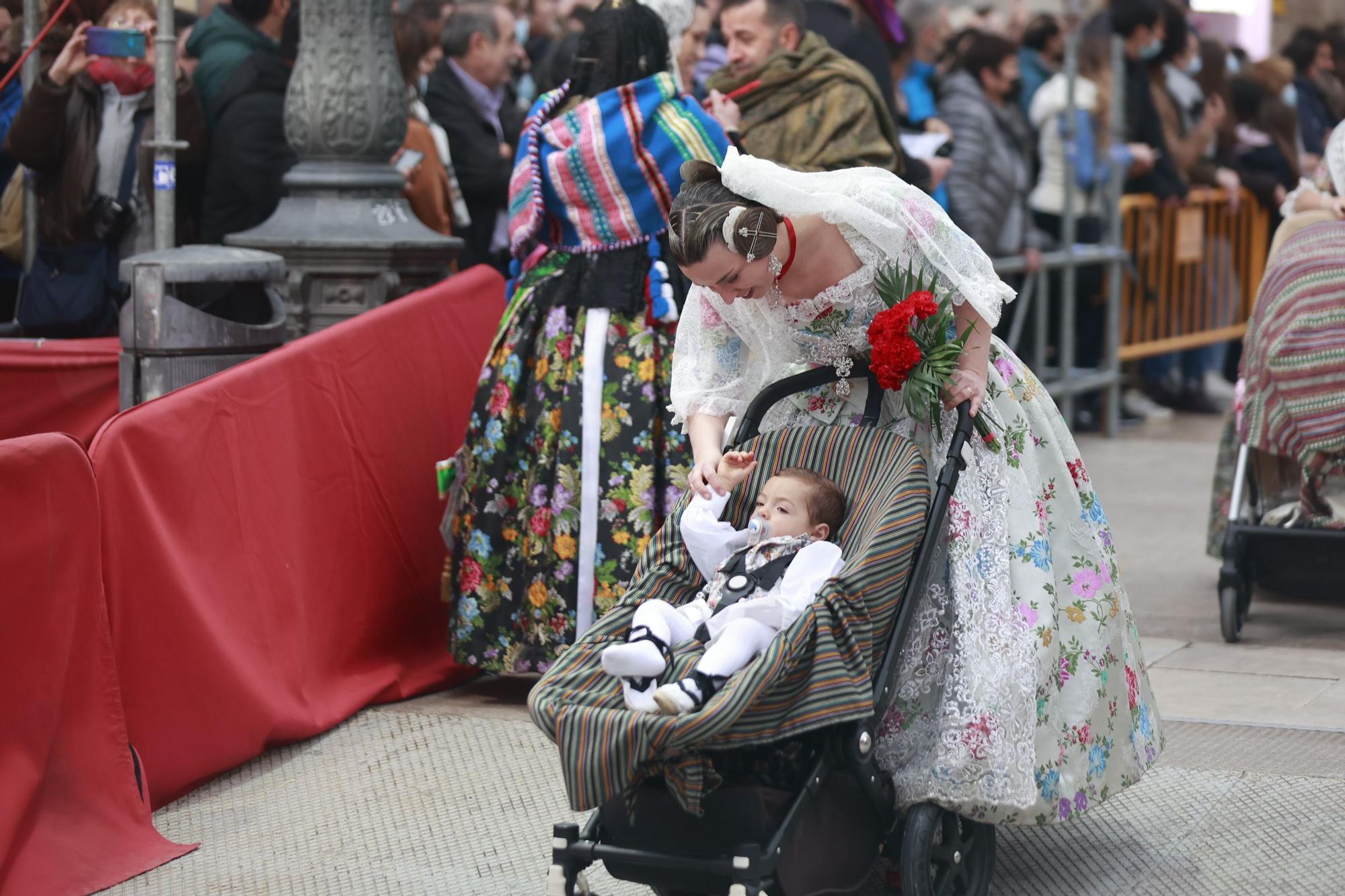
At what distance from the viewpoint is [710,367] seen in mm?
4230

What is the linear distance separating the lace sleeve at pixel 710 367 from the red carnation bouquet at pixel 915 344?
15.4 inches

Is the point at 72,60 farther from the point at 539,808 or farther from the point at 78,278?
the point at 539,808

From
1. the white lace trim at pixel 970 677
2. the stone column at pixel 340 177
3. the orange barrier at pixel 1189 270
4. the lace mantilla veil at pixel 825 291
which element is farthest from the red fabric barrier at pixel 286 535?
the orange barrier at pixel 1189 270

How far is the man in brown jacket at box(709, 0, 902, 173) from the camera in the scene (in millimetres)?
6637

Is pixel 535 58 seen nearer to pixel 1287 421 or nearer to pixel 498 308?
pixel 498 308

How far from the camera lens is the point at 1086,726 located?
3914 millimetres

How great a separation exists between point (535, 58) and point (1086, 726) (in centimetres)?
703

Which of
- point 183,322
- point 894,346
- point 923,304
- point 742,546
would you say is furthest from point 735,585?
point 183,322

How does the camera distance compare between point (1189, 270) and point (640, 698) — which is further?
point (1189, 270)

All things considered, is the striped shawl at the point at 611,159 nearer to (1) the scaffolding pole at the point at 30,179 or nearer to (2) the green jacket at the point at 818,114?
(2) the green jacket at the point at 818,114

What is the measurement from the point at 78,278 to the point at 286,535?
6.84ft

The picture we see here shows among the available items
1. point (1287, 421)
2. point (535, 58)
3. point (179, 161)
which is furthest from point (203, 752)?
point (535, 58)

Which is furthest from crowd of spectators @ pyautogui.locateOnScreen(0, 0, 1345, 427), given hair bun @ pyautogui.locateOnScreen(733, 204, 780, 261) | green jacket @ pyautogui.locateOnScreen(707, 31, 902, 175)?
hair bun @ pyautogui.locateOnScreen(733, 204, 780, 261)

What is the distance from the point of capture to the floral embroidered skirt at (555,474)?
5.41 m
